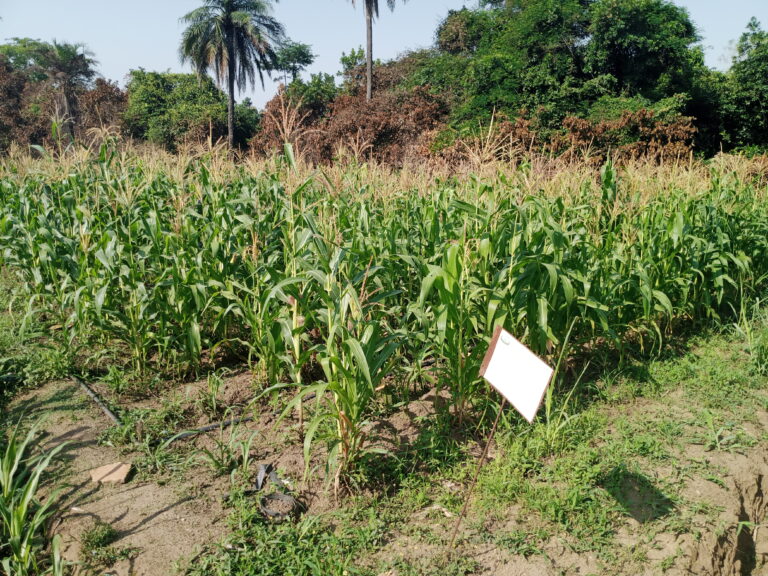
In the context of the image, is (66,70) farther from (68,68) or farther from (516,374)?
(516,374)

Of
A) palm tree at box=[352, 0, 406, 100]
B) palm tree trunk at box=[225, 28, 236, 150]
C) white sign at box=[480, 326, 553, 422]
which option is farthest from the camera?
palm tree trunk at box=[225, 28, 236, 150]

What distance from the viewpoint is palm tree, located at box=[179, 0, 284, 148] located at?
87.2ft

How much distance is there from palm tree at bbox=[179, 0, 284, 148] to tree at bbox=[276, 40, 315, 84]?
37.4ft

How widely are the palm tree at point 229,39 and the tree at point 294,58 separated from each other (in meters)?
11.4

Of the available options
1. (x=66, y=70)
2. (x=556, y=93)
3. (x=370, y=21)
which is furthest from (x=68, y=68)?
(x=556, y=93)

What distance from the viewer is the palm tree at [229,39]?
26.6 meters

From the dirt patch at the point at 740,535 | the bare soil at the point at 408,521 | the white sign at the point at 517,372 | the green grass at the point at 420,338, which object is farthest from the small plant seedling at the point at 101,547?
the dirt patch at the point at 740,535

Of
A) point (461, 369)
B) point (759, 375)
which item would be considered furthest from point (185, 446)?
point (759, 375)

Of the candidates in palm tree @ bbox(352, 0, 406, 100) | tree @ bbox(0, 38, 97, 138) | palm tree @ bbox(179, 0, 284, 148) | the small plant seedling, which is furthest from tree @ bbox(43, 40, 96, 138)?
the small plant seedling

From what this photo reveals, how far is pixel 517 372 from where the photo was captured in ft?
7.89

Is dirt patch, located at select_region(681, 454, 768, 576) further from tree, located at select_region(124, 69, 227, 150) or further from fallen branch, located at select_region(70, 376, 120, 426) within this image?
tree, located at select_region(124, 69, 227, 150)

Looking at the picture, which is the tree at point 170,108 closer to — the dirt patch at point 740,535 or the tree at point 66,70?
the tree at point 66,70

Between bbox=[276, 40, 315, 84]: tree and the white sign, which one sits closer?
the white sign

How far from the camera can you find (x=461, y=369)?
10.7 feet
